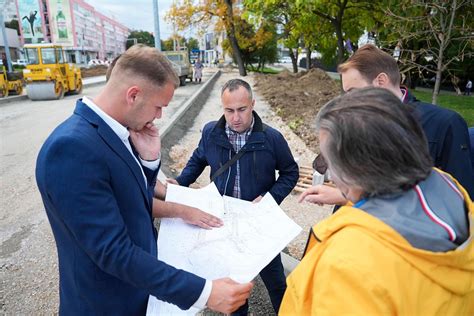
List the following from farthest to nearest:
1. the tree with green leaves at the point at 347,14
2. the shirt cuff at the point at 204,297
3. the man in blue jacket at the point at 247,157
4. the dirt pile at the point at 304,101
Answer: the tree with green leaves at the point at 347,14 → the dirt pile at the point at 304,101 → the man in blue jacket at the point at 247,157 → the shirt cuff at the point at 204,297

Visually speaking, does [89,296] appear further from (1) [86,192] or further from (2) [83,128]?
(2) [83,128]

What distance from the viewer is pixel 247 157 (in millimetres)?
2332

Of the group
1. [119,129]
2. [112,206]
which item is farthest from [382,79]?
[112,206]

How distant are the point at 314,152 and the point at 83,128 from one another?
20.6 feet

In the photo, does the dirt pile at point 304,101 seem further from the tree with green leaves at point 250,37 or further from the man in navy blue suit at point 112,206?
the tree with green leaves at point 250,37

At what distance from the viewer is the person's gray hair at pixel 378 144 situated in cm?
88

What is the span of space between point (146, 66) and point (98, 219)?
0.63 metres

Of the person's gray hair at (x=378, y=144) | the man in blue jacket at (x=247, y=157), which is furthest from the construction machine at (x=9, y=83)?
the person's gray hair at (x=378, y=144)

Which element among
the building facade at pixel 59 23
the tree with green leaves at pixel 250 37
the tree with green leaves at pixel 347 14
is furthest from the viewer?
the building facade at pixel 59 23

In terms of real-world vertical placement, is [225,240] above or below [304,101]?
above

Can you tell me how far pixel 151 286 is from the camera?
121cm

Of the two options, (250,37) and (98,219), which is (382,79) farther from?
(250,37)

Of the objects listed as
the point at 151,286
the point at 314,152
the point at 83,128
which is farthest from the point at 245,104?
the point at 314,152

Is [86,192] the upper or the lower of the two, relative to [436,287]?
upper
